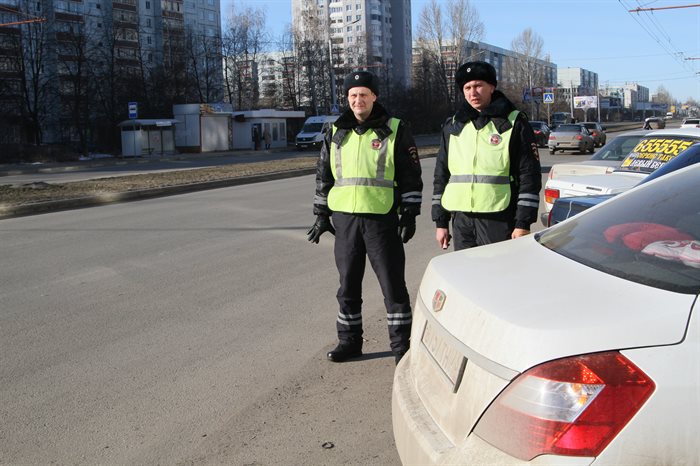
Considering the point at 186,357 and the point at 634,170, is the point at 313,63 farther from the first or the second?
the point at 186,357

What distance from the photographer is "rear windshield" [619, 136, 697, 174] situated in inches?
321

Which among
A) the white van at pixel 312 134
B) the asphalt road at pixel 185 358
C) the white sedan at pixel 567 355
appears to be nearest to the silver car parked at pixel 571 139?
the white van at pixel 312 134

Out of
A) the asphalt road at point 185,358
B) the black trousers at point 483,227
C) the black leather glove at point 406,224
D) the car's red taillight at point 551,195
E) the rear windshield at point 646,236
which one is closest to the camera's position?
the rear windshield at point 646,236

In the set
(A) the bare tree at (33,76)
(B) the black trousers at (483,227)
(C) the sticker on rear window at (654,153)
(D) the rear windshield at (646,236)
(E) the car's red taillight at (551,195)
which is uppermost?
(A) the bare tree at (33,76)

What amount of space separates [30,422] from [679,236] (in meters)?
3.45

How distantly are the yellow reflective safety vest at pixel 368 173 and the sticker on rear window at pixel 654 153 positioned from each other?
497 centimetres

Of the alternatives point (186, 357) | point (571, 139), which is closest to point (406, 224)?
point (186, 357)

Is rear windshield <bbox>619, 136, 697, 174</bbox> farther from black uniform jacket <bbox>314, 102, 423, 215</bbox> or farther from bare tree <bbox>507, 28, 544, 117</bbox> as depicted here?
bare tree <bbox>507, 28, 544, 117</bbox>

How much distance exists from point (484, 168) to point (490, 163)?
50 mm

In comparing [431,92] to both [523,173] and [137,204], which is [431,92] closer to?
[137,204]

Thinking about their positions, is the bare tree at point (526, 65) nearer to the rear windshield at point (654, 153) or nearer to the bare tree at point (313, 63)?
the bare tree at point (313, 63)

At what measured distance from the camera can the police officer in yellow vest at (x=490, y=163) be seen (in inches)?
163

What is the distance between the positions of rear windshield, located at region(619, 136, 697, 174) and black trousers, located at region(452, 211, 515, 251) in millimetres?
4656

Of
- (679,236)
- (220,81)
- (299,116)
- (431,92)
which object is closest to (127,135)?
(299,116)
